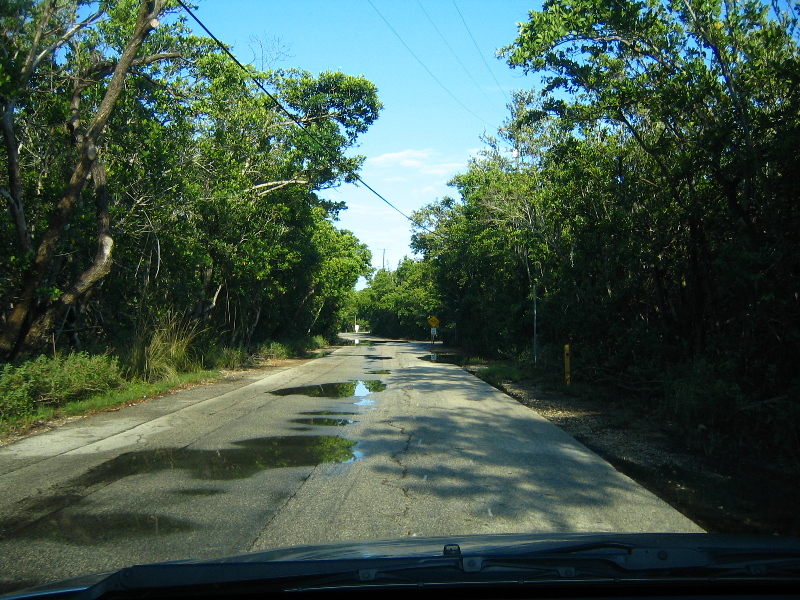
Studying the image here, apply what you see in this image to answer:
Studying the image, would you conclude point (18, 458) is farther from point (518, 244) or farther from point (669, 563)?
point (518, 244)

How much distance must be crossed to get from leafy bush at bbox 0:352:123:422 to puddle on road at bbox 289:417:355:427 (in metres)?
4.33

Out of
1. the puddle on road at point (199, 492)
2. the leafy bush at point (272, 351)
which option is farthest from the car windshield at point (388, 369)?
the leafy bush at point (272, 351)

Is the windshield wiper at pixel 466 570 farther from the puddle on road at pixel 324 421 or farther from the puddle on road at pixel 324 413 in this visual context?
the puddle on road at pixel 324 413

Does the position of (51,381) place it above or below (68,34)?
below

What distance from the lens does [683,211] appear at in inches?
476

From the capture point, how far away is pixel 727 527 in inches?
229

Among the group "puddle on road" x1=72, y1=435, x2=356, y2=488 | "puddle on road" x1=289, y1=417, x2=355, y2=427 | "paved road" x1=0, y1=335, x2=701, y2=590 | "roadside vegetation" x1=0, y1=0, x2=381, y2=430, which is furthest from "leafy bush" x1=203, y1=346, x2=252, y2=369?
"puddle on road" x1=72, y1=435, x2=356, y2=488

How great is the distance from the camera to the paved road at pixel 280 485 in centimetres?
531

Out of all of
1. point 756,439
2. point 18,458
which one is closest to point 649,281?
point 756,439

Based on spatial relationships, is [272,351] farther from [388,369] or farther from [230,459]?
[230,459]

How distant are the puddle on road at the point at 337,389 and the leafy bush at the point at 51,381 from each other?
4011 millimetres

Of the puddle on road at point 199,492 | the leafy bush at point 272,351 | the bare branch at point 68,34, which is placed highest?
the bare branch at point 68,34

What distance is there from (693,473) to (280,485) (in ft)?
16.1

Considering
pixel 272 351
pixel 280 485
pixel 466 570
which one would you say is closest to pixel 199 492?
pixel 280 485
